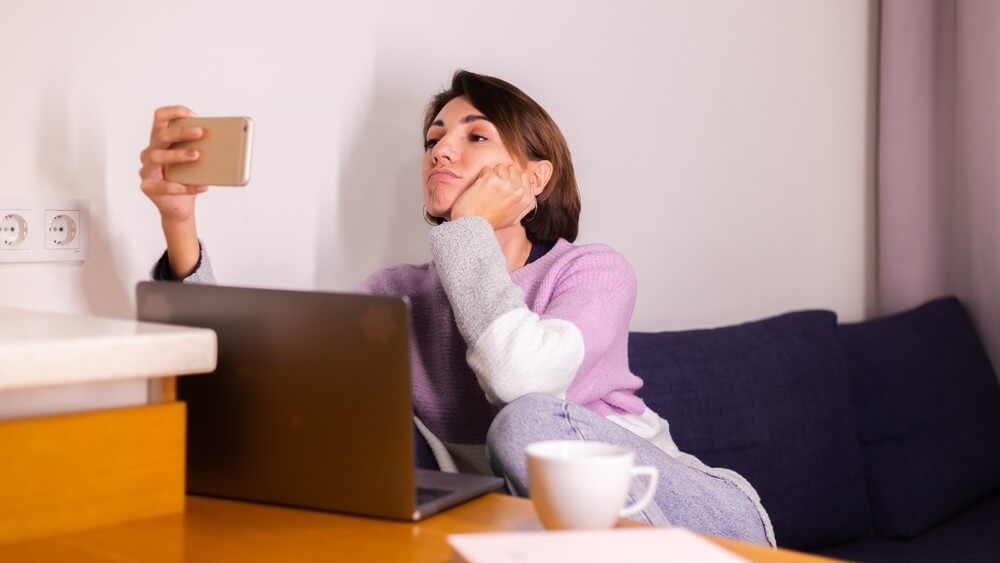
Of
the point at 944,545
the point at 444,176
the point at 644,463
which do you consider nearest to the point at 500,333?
the point at 644,463

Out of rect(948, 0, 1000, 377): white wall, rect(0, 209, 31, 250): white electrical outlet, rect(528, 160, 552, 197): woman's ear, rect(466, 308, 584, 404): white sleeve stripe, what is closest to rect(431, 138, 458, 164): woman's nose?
rect(528, 160, 552, 197): woman's ear

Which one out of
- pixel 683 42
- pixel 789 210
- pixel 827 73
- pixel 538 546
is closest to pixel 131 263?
pixel 538 546

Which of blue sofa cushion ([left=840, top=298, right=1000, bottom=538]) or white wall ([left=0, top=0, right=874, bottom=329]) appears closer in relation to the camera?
white wall ([left=0, top=0, right=874, bottom=329])

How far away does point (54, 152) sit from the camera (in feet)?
5.38

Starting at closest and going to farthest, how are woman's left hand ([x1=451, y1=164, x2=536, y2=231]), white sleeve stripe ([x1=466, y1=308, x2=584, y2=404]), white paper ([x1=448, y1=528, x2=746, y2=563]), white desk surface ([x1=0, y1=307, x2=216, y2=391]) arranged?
1. white paper ([x1=448, y1=528, x2=746, y2=563])
2. white desk surface ([x1=0, y1=307, x2=216, y2=391])
3. white sleeve stripe ([x1=466, y1=308, x2=584, y2=404])
4. woman's left hand ([x1=451, y1=164, x2=536, y2=231])

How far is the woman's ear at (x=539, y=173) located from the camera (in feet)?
6.37

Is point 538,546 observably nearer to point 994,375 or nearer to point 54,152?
point 54,152

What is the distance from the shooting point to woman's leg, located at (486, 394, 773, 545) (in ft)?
4.10

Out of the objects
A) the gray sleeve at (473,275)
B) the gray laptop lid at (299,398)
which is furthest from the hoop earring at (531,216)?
the gray laptop lid at (299,398)

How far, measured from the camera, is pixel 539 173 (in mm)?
1950

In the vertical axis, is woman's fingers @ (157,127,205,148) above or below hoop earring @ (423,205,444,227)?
A: above

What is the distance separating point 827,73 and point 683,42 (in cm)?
55

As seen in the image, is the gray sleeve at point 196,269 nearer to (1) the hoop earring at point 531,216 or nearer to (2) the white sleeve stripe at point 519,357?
(2) the white sleeve stripe at point 519,357

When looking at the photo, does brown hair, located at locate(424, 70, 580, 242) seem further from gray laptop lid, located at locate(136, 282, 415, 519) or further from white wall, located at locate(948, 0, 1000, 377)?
white wall, located at locate(948, 0, 1000, 377)
